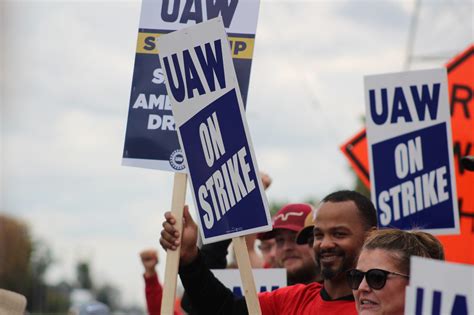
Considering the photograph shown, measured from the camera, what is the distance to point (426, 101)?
20.6ft

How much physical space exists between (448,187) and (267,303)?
1.76 meters

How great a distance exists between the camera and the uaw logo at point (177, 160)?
4.68 metres

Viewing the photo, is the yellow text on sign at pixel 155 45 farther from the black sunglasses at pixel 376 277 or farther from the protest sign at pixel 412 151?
the protest sign at pixel 412 151

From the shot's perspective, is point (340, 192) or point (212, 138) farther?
point (340, 192)

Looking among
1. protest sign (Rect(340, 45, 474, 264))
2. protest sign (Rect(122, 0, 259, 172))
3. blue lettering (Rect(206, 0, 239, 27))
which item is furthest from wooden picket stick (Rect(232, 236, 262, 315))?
protest sign (Rect(340, 45, 474, 264))

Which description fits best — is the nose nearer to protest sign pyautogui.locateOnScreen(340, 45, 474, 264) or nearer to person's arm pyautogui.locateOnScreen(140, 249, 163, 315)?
person's arm pyautogui.locateOnScreen(140, 249, 163, 315)

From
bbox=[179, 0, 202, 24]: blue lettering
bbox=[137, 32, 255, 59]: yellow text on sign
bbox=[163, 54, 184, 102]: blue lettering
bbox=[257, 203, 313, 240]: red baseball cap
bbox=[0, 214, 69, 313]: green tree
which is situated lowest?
bbox=[0, 214, 69, 313]: green tree

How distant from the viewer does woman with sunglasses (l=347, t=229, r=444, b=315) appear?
377 cm

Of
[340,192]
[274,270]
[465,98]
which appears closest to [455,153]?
[465,98]

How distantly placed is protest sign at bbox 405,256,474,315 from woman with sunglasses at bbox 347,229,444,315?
24.4 inches

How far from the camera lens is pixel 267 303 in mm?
4777

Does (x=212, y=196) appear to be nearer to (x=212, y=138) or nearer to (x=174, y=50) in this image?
(x=212, y=138)

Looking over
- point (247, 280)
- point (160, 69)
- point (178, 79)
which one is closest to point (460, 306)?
point (247, 280)

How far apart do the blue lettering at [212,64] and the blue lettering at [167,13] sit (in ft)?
1.59
